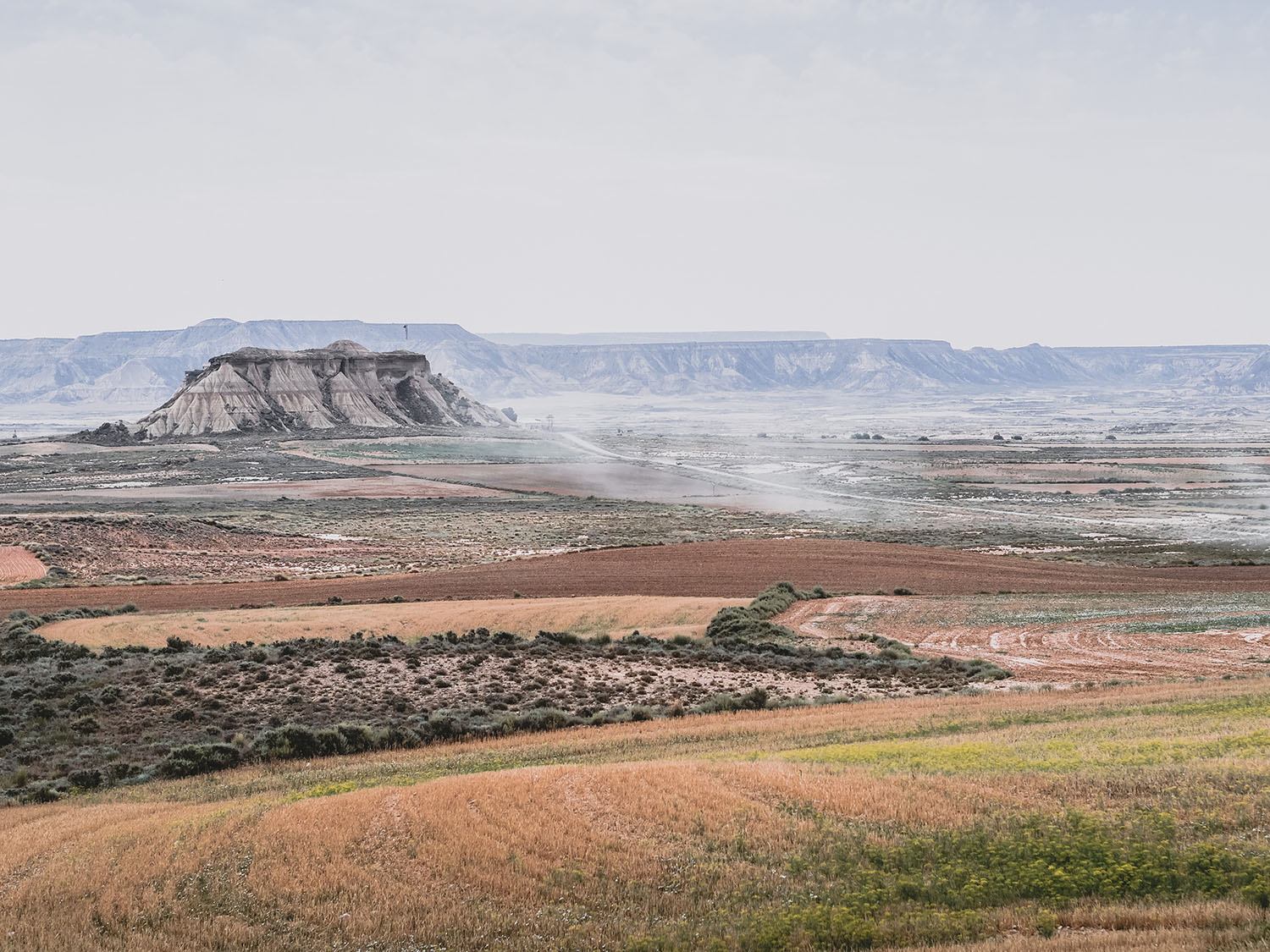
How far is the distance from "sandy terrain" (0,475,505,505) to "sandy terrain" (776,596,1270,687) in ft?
188

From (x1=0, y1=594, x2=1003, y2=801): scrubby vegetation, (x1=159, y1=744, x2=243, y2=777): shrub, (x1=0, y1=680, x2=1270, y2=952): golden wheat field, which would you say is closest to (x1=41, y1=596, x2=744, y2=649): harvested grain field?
(x1=0, y1=594, x2=1003, y2=801): scrubby vegetation

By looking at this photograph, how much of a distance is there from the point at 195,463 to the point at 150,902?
357ft

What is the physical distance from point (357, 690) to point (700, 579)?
22669mm

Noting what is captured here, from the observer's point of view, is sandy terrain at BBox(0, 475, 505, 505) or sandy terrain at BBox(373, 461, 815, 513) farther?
sandy terrain at BBox(373, 461, 815, 513)

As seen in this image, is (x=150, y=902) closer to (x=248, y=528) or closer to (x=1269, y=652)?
(x=1269, y=652)

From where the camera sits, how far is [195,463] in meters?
110

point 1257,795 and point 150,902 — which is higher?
point 1257,795

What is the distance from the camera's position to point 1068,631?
1160 inches

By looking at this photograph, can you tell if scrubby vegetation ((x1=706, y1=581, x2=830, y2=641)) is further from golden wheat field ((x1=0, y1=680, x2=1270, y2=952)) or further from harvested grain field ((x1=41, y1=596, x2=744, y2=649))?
golden wheat field ((x1=0, y1=680, x2=1270, y2=952))

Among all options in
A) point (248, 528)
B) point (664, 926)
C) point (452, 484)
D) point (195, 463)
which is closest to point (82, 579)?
point (248, 528)

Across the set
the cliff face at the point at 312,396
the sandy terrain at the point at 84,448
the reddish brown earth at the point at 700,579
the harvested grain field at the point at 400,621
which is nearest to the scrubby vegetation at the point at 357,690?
the harvested grain field at the point at 400,621

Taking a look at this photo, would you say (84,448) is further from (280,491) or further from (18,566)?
(18,566)

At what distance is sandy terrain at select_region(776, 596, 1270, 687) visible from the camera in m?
24.2

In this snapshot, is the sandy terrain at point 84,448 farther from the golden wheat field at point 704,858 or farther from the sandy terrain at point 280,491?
the golden wheat field at point 704,858
